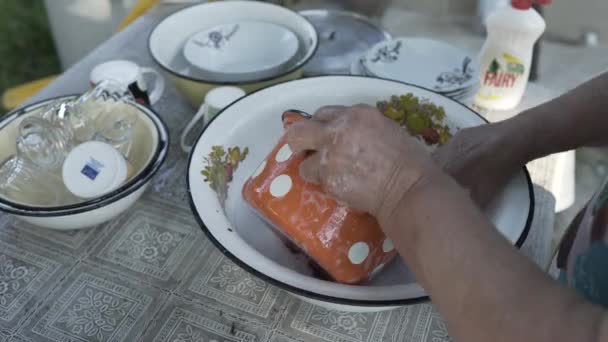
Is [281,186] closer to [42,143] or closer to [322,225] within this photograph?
[322,225]

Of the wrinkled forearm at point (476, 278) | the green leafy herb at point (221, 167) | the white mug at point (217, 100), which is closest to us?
the wrinkled forearm at point (476, 278)

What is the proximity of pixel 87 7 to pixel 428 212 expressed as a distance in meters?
1.26

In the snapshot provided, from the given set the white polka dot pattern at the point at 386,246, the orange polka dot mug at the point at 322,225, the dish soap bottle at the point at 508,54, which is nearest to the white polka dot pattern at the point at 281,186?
the orange polka dot mug at the point at 322,225

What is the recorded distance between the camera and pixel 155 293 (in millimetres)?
603

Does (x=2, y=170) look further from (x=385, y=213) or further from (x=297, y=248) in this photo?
(x=385, y=213)

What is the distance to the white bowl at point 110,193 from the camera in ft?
1.96

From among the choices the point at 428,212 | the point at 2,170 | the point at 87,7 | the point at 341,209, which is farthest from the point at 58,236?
the point at 87,7

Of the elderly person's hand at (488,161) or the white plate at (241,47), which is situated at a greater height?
the elderly person's hand at (488,161)

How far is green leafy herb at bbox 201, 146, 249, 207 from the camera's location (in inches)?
22.9

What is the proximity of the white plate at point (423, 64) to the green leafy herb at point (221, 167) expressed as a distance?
0.29m

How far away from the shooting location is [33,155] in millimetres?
653

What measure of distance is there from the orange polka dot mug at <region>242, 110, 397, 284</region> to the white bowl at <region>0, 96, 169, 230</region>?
0.58 ft

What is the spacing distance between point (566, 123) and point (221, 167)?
38cm

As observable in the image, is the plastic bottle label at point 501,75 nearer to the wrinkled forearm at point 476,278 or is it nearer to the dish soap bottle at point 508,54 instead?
the dish soap bottle at point 508,54
